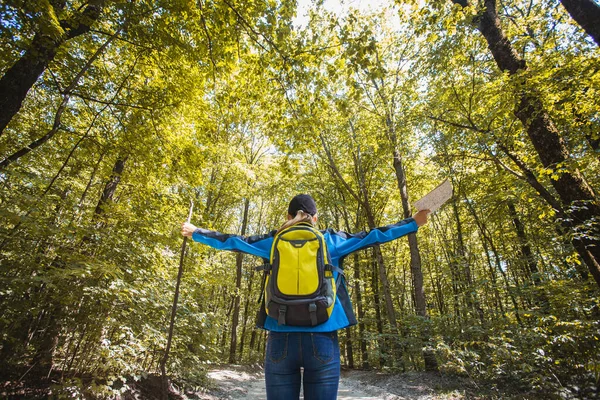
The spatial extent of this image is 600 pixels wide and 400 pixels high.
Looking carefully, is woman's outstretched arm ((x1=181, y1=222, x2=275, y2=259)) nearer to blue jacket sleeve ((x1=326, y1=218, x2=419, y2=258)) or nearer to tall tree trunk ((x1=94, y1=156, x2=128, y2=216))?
blue jacket sleeve ((x1=326, y1=218, x2=419, y2=258))

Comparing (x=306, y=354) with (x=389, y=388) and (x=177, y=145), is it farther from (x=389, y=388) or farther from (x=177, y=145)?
(x=389, y=388)

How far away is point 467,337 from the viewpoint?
7.09 metres

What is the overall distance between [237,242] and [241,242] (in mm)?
33

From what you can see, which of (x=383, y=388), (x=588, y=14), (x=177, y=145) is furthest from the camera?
(x=383, y=388)

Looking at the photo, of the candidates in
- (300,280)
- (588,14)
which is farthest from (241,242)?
(588,14)

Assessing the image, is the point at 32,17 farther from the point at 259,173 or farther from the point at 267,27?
the point at 259,173

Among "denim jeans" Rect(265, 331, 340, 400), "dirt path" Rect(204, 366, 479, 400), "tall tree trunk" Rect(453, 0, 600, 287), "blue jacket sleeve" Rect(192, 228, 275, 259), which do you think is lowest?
"dirt path" Rect(204, 366, 479, 400)

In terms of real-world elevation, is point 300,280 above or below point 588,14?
below

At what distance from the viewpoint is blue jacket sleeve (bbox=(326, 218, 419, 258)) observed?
1.89 meters

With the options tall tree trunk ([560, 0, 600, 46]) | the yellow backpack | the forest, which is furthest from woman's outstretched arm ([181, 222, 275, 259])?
tall tree trunk ([560, 0, 600, 46])

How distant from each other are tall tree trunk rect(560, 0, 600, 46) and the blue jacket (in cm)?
521

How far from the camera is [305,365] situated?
160 cm

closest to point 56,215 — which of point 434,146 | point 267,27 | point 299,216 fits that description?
point 267,27

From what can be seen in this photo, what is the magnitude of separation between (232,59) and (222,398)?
790cm
